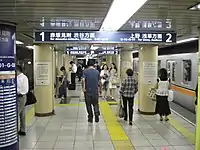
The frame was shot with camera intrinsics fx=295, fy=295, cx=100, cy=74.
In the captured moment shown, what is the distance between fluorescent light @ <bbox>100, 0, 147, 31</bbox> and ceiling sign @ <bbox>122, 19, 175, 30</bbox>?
19cm

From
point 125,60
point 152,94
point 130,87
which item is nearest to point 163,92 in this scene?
point 152,94

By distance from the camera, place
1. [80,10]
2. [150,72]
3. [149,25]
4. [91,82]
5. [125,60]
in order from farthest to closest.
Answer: [125,60], [150,72], [91,82], [149,25], [80,10]

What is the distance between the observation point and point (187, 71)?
11508 millimetres

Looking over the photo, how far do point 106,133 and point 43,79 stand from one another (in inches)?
116

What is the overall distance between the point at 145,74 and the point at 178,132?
8.30ft

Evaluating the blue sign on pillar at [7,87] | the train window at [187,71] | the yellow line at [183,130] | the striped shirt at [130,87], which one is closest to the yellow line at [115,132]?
the striped shirt at [130,87]

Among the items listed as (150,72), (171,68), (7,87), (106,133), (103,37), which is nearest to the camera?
(7,87)

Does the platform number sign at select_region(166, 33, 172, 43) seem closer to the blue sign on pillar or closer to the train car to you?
the blue sign on pillar

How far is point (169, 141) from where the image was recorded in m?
6.27

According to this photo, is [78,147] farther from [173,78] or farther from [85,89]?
[173,78]

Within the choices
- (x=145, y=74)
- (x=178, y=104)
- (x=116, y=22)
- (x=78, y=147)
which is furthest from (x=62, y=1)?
(x=178, y=104)

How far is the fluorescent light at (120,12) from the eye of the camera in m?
3.96

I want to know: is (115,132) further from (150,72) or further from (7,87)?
(7,87)

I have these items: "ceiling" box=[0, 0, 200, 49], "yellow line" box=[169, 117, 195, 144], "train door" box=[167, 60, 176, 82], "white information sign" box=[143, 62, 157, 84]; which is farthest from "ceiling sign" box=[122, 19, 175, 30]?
"train door" box=[167, 60, 176, 82]
